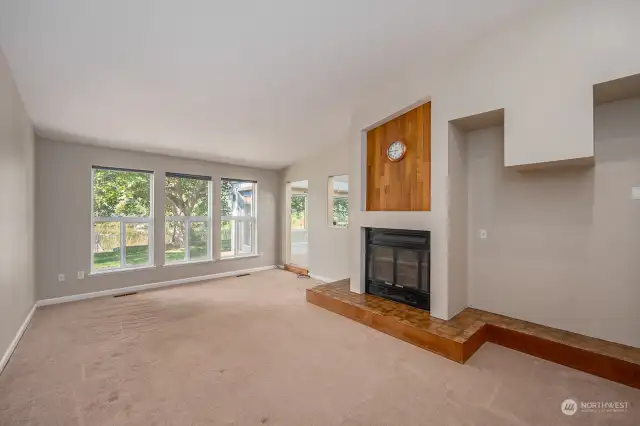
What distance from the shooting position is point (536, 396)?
2.02 m

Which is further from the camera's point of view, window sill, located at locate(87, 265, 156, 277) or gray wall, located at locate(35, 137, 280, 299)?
window sill, located at locate(87, 265, 156, 277)

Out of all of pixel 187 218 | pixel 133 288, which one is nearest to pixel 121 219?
pixel 187 218

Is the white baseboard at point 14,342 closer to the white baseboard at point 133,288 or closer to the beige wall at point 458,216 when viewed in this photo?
the white baseboard at point 133,288

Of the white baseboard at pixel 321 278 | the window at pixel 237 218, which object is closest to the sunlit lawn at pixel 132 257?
the window at pixel 237 218

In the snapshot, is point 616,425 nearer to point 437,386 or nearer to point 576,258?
point 437,386

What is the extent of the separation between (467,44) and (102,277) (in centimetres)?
580

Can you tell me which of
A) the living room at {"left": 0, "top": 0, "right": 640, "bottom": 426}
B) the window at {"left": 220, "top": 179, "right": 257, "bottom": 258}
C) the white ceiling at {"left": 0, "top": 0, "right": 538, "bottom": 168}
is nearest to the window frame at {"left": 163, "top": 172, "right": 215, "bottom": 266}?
the window at {"left": 220, "top": 179, "right": 257, "bottom": 258}

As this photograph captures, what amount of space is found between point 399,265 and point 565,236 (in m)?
1.65

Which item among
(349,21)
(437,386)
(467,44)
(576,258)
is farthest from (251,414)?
(467,44)

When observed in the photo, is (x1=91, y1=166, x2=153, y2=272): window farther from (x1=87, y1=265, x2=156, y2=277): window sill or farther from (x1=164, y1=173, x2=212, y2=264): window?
(x1=164, y1=173, x2=212, y2=264): window

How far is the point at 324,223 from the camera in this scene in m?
5.38

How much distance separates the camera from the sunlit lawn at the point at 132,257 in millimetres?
4484

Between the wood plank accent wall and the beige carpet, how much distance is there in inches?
61.6

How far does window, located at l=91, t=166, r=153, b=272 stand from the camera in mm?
4453
